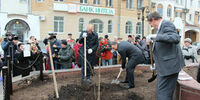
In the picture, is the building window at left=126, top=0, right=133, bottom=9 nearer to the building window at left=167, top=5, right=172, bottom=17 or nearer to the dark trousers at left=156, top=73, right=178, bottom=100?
the building window at left=167, top=5, right=172, bottom=17

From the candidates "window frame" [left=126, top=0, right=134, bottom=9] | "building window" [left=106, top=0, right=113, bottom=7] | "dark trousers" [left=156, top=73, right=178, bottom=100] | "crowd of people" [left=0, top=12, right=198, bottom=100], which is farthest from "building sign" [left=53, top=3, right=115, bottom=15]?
"dark trousers" [left=156, top=73, right=178, bottom=100]

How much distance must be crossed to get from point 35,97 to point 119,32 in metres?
19.4

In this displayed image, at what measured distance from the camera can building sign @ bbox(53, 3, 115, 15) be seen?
18859mm

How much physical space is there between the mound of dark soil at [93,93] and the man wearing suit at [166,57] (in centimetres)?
159

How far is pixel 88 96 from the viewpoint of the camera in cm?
491

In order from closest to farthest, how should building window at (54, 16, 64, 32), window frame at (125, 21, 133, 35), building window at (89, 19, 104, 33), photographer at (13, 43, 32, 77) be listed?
photographer at (13, 43, 32, 77) < building window at (54, 16, 64, 32) < building window at (89, 19, 104, 33) < window frame at (125, 21, 133, 35)

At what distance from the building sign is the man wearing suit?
54.0 feet

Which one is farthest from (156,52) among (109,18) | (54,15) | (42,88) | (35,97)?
(109,18)

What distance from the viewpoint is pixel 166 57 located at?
3.36 meters

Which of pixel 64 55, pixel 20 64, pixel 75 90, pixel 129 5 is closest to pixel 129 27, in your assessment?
pixel 129 5

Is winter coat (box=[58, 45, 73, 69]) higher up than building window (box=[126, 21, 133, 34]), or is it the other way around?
building window (box=[126, 21, 133, 34])

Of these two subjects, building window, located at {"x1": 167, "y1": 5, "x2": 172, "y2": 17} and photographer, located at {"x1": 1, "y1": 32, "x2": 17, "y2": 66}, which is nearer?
photographer, located at {"x1": 1, "y1": 32, "x2": 17, "y2": 66}

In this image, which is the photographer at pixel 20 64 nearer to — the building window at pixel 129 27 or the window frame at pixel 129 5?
the building window at pixel 129 27

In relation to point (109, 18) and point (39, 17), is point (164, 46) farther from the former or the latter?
point (109, 18)
